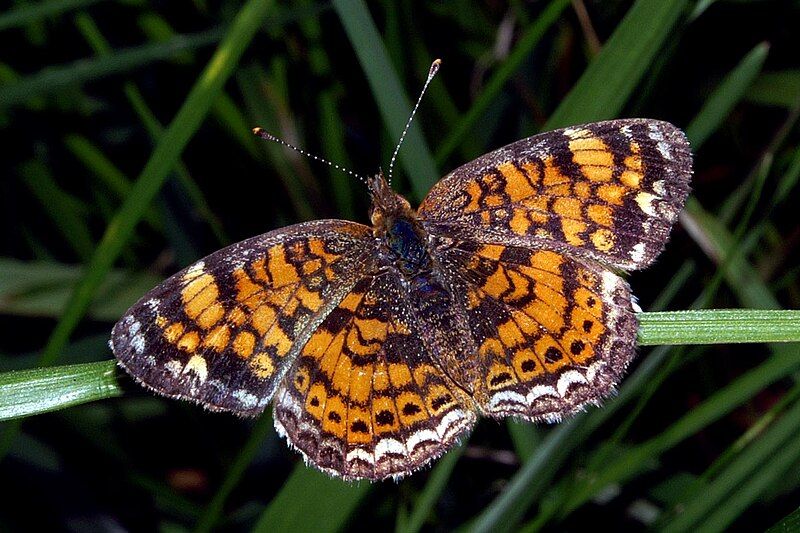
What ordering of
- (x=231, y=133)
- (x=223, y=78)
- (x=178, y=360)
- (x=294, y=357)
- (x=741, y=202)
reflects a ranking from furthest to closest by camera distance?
(x=231, y=133), (x=741, y=202), (x=223, y=78), (x=294, y=357), (x=178, y=360)

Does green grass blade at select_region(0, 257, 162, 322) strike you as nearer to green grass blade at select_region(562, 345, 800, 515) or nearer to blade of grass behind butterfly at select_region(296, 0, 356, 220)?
blade of grass behind butterfly at select_region(296, 0, 356, 220)

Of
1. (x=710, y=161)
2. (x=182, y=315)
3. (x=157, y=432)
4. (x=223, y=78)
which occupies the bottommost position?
(x=157, y=432)

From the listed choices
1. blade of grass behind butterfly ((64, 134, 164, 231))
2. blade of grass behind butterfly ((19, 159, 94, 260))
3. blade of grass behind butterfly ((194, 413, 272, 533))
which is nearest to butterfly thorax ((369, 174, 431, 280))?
blade of grass behind butterfly ((194, 413, 272, 533))

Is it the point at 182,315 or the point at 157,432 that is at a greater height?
the point at 182,315

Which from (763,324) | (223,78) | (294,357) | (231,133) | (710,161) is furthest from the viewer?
(710,161)

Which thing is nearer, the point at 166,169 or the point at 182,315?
the point at 182,315

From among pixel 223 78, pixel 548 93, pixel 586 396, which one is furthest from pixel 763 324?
pixel 548 93

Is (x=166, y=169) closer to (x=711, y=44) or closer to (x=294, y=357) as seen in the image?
(x=294, y=357)
